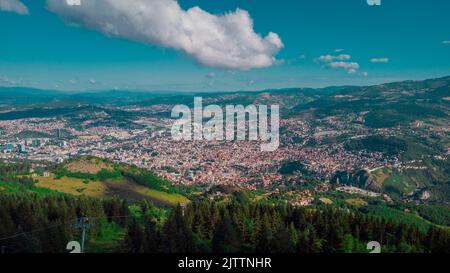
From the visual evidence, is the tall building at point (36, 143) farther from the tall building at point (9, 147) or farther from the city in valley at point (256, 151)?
the tall building at point (9, 147)

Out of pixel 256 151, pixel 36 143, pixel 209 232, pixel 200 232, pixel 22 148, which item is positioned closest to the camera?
pixel 200 232

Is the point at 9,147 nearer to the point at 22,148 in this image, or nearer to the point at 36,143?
the point at 22,148

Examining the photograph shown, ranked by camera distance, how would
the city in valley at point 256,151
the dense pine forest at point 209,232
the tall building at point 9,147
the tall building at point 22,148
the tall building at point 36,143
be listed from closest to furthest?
the dense pine forest at point 209,232 < the city in valley at point 256,151 < the tall building at point 9,147 < the tall building at point 22,148 < the tall building at point 36,143

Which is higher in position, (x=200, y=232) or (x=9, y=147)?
(x=200, y=232)

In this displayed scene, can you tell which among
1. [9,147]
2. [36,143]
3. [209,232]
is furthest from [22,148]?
[209,232]

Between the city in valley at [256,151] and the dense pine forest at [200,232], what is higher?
the dense pine forest at [200,232]

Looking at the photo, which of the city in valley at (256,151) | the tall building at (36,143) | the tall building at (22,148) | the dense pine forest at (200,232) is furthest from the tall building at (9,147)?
the dense pine forest at (200,232)

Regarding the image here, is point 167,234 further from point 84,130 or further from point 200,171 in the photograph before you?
point 84,130

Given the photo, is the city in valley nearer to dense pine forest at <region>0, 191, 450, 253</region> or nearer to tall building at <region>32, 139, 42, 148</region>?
tall building at <region>32, 139, 42, 148</region>
